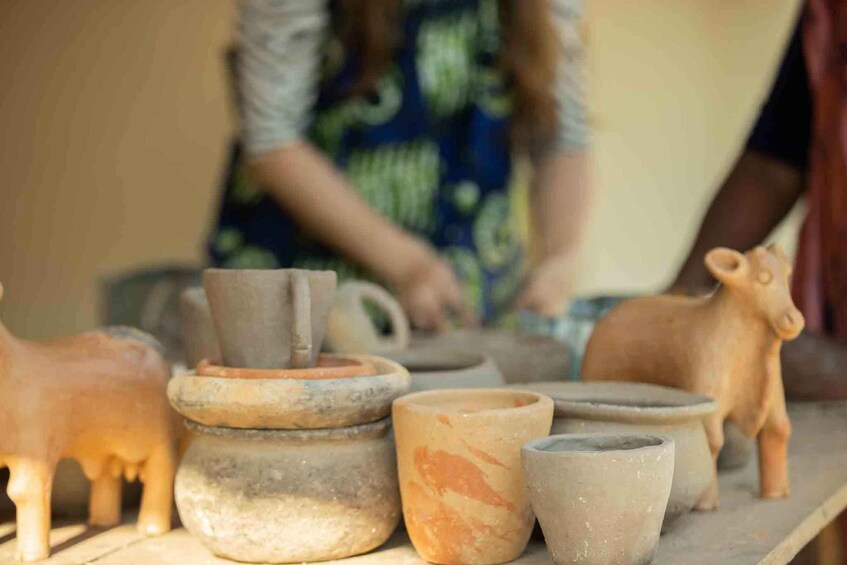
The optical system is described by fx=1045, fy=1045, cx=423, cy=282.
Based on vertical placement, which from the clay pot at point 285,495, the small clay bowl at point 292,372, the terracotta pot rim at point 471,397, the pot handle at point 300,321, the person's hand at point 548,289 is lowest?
the person's hand at point 548,289

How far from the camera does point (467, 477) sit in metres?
0.96

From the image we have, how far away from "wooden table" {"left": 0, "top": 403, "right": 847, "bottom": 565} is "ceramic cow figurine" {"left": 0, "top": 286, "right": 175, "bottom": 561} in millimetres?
36

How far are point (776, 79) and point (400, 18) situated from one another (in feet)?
2.65

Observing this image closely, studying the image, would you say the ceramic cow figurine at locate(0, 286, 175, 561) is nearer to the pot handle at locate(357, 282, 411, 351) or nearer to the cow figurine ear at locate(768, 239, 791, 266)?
the pot handle at locate(357, 282, 411, 351)

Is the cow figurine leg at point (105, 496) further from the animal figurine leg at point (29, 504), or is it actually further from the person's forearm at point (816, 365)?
the person's forearm at point (816, 365)

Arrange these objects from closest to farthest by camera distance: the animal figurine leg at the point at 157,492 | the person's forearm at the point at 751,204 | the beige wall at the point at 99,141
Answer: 1. the animal figurine leg at the point at 157,492
2. the person's forearm at the point at 751,204
3. the beige wall at the point at 99,141

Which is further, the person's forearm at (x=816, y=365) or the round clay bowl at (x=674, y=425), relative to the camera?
the person's forearm at (x=816, y=365)

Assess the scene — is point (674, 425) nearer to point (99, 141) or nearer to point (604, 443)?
point (604, 443)

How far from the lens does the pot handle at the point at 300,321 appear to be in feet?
3.30

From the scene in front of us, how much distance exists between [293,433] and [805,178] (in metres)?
1.43

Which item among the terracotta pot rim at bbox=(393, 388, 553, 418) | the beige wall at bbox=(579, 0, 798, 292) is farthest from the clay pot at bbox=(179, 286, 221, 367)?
the beige wall at bbox=(579, 0, 798, 292)

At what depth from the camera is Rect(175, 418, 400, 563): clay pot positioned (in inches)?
38.4

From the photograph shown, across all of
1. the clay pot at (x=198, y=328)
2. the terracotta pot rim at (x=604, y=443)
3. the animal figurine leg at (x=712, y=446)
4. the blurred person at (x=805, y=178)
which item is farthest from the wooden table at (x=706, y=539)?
the blurred person at (x=805, y=178)

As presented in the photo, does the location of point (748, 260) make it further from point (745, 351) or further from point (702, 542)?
point (702, 542)
